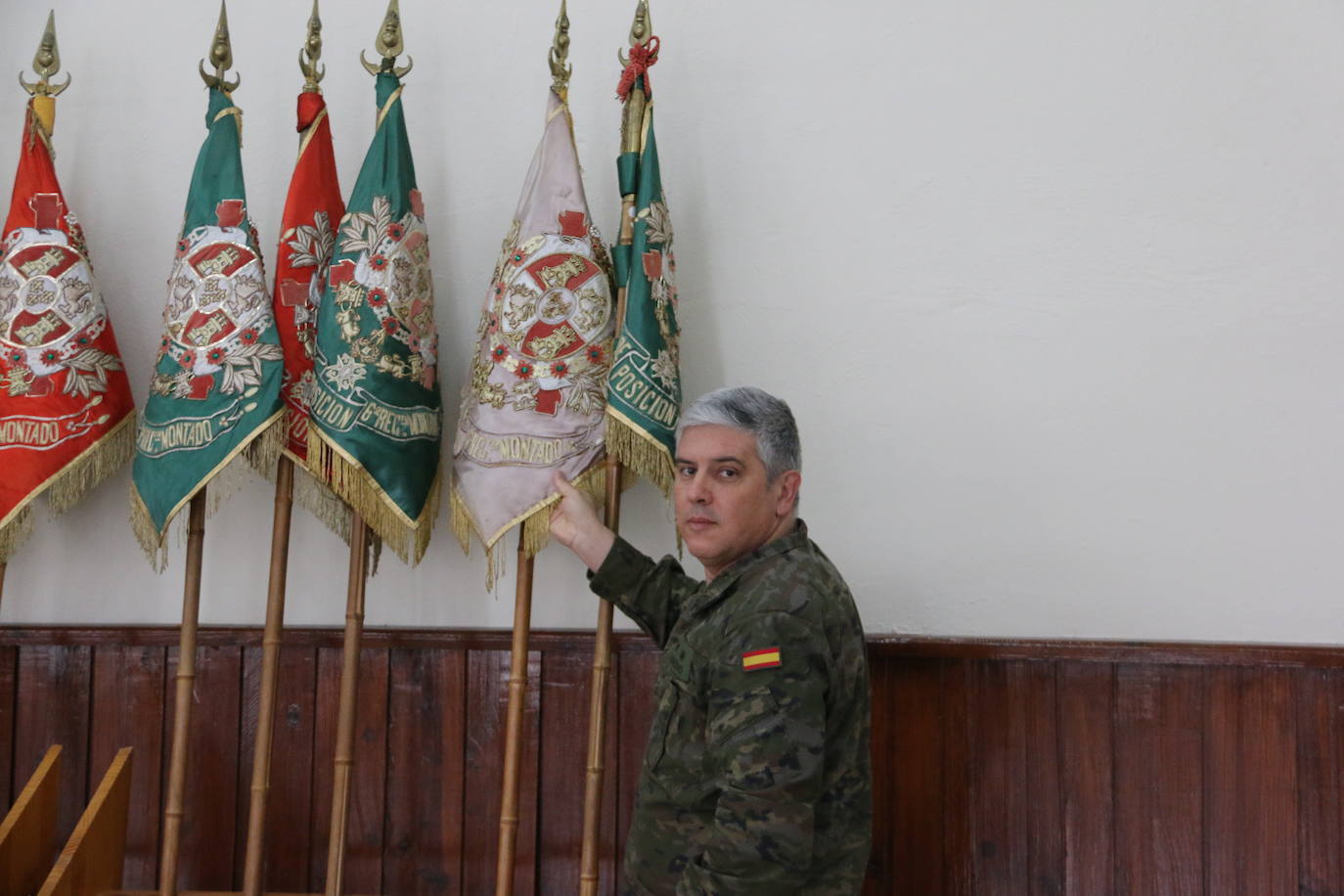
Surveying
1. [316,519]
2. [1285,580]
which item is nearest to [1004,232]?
[1285,580]

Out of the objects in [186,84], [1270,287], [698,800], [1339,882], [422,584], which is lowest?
[1339,882]

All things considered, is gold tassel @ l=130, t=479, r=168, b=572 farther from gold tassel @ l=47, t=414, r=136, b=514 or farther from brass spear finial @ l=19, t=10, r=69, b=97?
brass spear finial @ l=19, t=10, r=69, b=97

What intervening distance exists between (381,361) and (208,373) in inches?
13.8

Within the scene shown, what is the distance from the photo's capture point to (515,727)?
239 cm

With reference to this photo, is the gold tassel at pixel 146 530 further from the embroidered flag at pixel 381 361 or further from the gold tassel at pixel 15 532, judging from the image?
the embroidered flag at pixel 381 361

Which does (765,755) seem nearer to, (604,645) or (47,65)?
(604,645)

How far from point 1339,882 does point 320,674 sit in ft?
6.71

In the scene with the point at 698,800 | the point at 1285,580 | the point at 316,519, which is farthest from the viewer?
the point at 316,519

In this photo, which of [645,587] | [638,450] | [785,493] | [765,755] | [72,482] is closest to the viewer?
[765,755]

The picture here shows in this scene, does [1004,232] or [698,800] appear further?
[1004,232]

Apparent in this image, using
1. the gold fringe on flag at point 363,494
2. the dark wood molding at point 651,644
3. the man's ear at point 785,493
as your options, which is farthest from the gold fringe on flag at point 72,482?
the man's ear at point 785,493

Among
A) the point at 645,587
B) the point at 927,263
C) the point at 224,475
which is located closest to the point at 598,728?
the point at 645,587

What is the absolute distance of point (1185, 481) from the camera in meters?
2.44

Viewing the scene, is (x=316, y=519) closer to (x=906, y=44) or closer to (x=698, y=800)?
(x=698, y=800)
